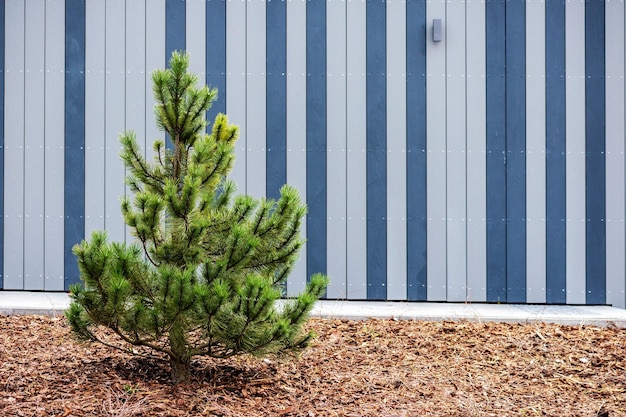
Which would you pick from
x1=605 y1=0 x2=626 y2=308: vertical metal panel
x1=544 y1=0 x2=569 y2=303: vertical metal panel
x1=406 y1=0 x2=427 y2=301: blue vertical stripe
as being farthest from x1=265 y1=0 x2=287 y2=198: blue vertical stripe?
x1=605 y1=0 x2=626 y2=308: vertical metal panel

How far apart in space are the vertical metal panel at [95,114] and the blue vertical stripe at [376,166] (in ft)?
7.82

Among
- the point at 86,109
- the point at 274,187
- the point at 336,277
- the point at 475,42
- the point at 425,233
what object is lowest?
the point at 336,277

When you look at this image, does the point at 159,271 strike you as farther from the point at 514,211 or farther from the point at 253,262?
the point at 514,211

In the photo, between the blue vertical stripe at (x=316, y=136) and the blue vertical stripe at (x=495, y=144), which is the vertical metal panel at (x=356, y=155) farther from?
the blue vertical stripe at (x=495, y=144)

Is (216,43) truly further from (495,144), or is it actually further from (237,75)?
(495,144)

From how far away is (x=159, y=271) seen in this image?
3.04m

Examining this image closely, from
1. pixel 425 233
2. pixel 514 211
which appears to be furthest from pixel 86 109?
pixel 514 211

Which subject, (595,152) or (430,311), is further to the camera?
(595,152)

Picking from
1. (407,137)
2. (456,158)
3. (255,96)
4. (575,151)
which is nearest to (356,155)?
(407,137)

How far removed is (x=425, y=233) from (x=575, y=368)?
2.15 metres

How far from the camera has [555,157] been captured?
5.85 metres

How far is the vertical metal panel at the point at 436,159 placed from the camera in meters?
5.85

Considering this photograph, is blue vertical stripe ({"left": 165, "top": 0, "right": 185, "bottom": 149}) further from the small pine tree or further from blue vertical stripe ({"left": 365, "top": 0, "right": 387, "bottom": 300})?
the small pine tree

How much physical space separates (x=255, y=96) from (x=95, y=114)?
56.9 inches
